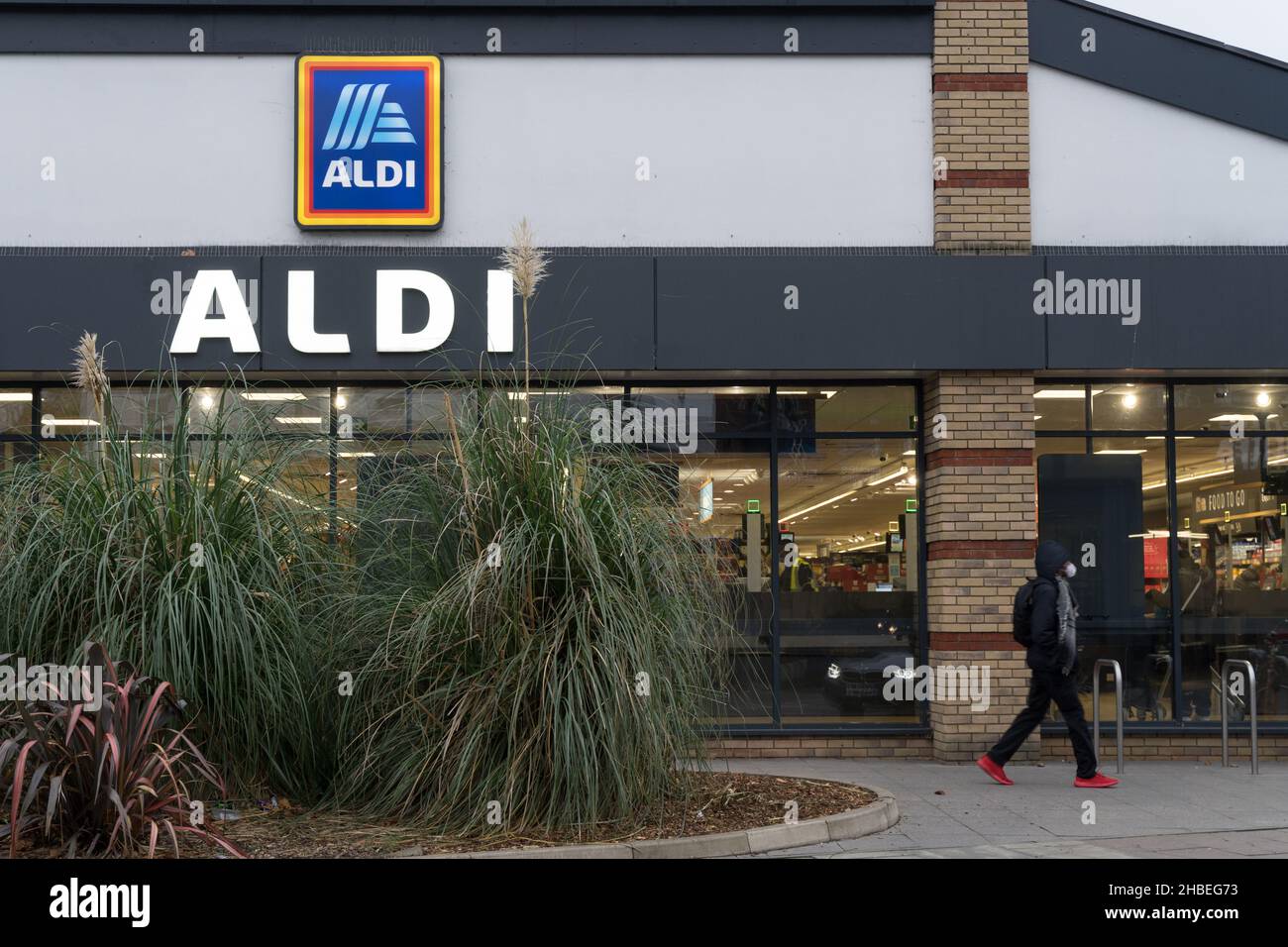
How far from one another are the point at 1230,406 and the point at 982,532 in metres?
2.92

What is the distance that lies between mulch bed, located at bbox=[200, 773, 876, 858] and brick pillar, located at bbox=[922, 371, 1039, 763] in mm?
3088

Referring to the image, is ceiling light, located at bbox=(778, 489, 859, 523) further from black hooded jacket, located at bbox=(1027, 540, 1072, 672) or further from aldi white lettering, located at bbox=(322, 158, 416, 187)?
aldi white lettering, located at bbox=(322, 158, 416, 187)

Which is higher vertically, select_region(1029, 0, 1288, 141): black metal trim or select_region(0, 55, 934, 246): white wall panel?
select_region(1029, 0, 1288, 141): black metal trim

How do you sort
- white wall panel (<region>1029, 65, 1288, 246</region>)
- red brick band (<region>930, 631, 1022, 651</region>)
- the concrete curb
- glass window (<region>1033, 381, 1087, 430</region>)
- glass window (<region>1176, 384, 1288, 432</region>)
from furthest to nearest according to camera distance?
glass window (<region>1176, 384, 1288, 432</region>) < glass window (<region>1033, 381, 1087, 430</region>) < white wall panel (<region>1029, 65, 1288, 246</region>) < red brick band (<region>930, 631, 1022, 651</region>) < the concrete curb

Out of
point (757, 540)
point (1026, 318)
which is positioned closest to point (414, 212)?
point (757, 540)

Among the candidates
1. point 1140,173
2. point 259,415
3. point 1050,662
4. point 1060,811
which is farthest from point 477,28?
point 1060,811

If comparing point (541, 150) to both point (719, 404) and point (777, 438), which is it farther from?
point (777, 438)

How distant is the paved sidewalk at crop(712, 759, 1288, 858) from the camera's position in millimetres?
7410

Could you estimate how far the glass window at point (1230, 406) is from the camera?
12078mm

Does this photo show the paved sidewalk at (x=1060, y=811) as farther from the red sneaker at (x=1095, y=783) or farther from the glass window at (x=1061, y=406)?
the glass window at (x=1061, y=406)

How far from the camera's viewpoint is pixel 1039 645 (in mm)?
9719

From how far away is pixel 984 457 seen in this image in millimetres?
11445

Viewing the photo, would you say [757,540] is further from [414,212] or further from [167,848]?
[167,848]

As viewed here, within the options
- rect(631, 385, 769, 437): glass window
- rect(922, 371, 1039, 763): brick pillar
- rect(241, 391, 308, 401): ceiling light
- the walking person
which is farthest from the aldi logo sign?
the walking person
